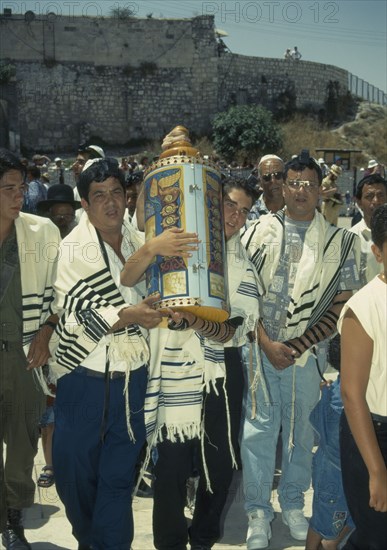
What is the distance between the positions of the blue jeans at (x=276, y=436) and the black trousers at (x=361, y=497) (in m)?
1.19

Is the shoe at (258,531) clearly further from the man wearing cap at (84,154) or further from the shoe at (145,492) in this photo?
the man wearing cap at (84,154)

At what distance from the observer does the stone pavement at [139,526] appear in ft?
13.5

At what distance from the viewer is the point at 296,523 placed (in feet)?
13.9

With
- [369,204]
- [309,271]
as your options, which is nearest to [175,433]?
[309,271]

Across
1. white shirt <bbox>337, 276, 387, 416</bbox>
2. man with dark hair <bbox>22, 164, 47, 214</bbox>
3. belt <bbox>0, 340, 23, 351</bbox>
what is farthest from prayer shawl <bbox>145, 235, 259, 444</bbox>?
man with dark hair <bbox>22, 164, 47, 214</bbox>

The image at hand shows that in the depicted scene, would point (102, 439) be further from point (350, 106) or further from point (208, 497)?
point (350, 106)

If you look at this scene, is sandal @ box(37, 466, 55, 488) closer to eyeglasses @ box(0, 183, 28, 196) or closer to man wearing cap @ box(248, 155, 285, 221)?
eyeglasses @ box(0, 183, 28, 196)

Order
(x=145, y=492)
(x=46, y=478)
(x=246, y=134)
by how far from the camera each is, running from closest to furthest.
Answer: (x=145, y=492) → (x=46, y=478) → (x=246, y=134)

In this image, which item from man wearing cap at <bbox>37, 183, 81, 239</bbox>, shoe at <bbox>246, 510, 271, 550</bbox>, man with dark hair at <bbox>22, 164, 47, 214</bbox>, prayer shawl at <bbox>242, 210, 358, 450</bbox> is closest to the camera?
shoe at <bbox>246, 510, 271, 550</bbox>

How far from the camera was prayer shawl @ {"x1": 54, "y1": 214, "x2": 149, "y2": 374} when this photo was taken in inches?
137

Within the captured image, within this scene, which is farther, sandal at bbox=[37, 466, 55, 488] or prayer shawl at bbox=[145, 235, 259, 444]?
sandal at bbox=[37, 466, 55, 488]

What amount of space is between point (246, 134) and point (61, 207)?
3126cm

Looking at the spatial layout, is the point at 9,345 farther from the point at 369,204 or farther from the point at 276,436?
the point at 369,204

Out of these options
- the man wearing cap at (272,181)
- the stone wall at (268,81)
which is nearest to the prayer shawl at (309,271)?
the man wearing cap at (272,181)
